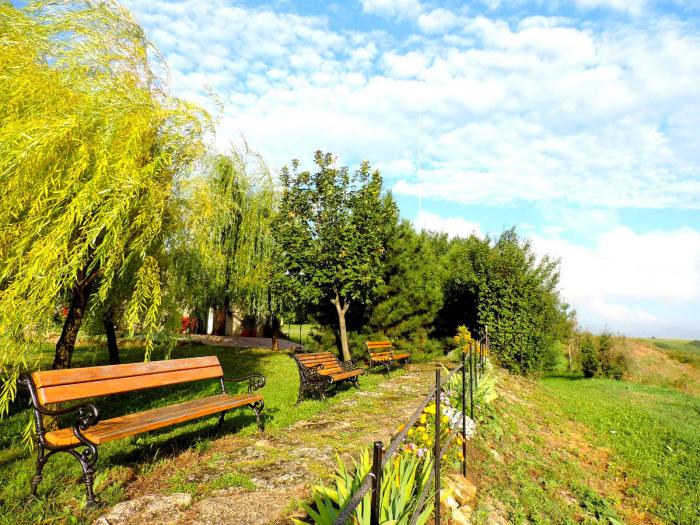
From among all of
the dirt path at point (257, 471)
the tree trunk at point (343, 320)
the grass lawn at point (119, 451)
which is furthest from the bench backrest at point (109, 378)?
the tree trunk at point (343, 320)

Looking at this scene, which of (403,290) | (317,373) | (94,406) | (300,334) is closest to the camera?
(94,406)

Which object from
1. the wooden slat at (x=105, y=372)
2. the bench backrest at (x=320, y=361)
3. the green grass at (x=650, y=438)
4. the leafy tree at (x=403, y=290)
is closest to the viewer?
the wooden slat at (x=105, y=372)

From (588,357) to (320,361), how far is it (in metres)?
14.1

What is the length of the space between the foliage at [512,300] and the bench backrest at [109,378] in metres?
9.80

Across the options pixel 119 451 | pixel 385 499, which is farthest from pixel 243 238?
pixel 385 499

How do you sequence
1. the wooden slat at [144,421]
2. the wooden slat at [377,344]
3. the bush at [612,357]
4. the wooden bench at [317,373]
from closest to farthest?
the wooden slat at [144,421] → the wooden bench at [317,373] → the wooden slat at [377,344] → the bush at [612,357]

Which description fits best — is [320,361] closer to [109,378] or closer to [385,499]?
[109,378]

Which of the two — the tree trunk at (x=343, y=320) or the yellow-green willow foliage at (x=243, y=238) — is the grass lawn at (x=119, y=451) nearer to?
the tree trunk at (x=343, y=320)

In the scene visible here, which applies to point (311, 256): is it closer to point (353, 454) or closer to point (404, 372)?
point (404, 372)

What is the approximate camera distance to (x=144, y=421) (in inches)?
158

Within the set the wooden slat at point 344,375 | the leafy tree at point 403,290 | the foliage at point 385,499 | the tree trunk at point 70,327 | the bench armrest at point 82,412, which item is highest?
the leafy tree at point 403,290

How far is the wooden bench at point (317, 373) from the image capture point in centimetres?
714

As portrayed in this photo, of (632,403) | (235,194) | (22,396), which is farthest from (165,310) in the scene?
(632,403)

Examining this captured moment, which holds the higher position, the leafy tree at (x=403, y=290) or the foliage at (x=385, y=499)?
the leafy tree at (x=403, y=290)
